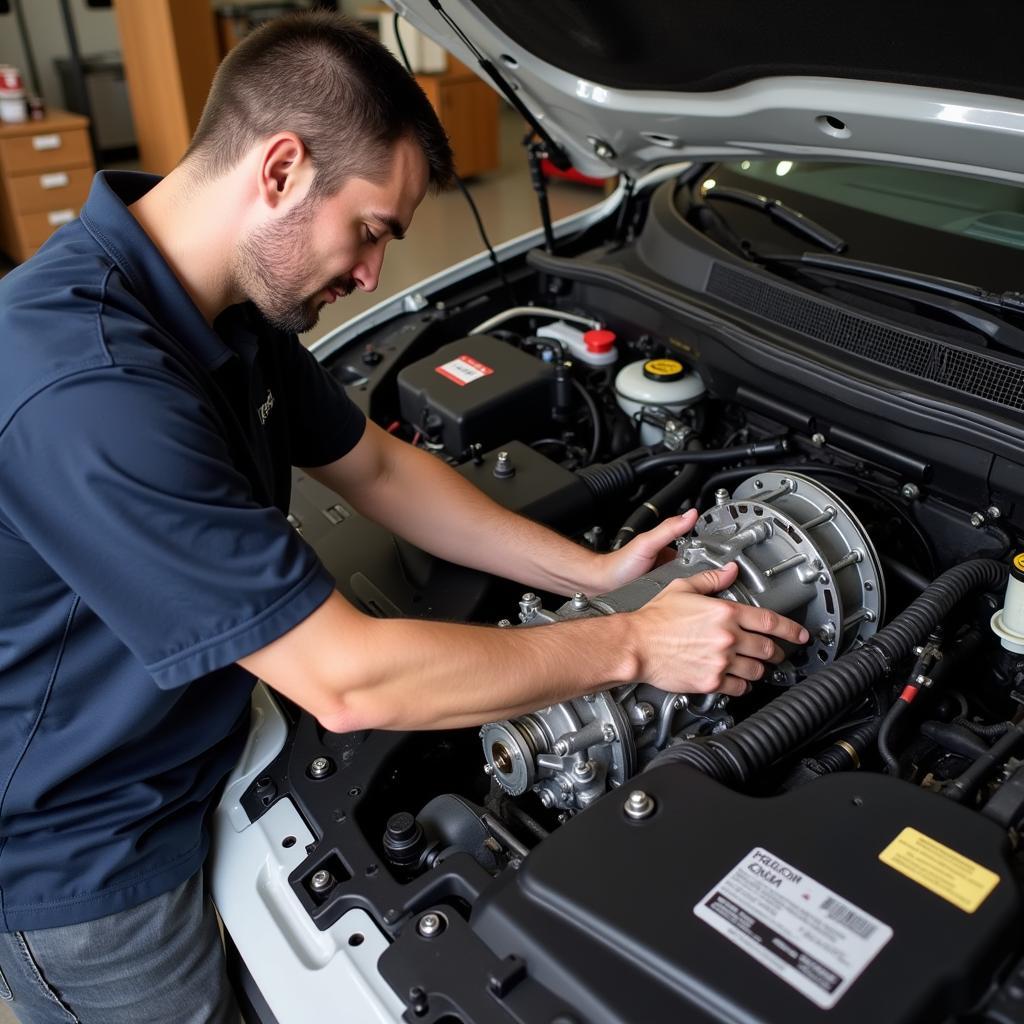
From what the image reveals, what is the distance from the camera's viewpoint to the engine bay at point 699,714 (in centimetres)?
79

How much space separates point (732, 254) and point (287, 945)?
1.30 metres

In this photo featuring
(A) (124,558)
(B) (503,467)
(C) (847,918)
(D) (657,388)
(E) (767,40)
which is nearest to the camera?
(C) (847,918)

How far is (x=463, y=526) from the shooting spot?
146 cm

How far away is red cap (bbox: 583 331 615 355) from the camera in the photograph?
1.84 meters

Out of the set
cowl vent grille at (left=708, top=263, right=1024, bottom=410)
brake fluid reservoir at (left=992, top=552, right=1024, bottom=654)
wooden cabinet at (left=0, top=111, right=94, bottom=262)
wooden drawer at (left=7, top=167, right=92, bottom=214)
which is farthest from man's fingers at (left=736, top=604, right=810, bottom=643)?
wooden drawer at (left=7, top=167, right=92, bottom=214)

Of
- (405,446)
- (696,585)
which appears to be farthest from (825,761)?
(405,446)

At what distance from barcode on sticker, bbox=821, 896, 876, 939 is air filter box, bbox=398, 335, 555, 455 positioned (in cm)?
107

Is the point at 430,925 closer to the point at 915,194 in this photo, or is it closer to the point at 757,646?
the point at 757,646

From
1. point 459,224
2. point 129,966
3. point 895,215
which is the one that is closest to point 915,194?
point 895,215

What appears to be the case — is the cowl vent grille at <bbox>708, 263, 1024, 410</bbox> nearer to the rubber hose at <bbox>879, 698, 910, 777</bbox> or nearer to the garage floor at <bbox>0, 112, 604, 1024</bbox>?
the rubber hose at <bbox>879, 698, 910, 777</bbox>

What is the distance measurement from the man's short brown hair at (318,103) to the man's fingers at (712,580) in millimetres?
606

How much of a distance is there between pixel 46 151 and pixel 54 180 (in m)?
0.15

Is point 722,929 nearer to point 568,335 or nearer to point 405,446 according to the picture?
point 405,446

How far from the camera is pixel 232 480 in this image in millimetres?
951
